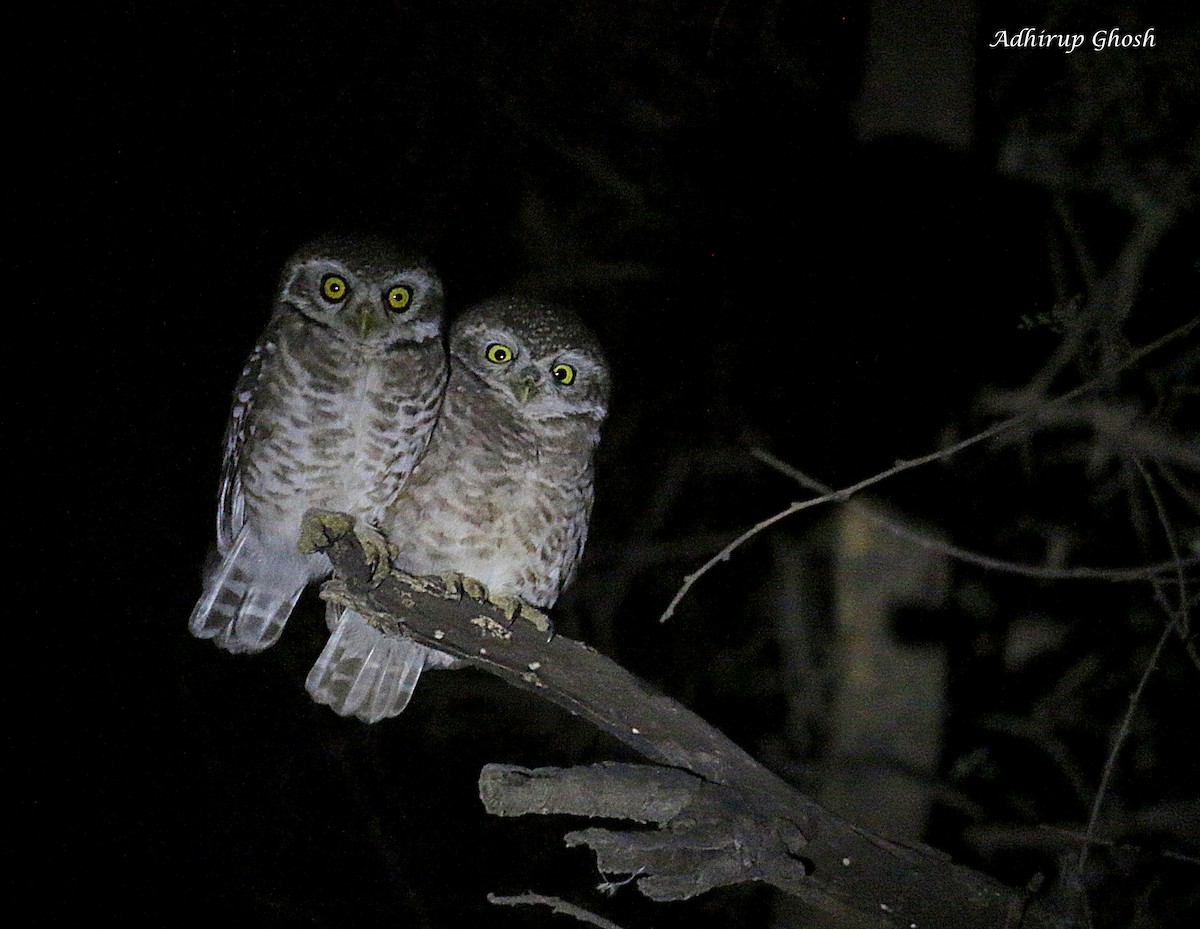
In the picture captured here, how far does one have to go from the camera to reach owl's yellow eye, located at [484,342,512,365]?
2.58 meters

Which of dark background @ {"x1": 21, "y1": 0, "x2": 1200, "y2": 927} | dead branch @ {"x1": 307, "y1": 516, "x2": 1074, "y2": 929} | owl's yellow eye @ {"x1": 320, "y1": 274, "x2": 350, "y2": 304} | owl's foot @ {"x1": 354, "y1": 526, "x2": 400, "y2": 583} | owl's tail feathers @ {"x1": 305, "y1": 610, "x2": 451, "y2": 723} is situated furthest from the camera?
dark background @ {"x1": 21, "y1": 0, "x2": 1200, "y2": 927}

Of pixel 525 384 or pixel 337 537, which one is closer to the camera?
pixel 337 537

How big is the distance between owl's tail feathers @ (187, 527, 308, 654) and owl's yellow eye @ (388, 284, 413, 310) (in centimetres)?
66

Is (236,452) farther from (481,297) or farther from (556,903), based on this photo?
(481,297)

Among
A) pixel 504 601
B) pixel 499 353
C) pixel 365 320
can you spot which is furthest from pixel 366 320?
pixel 504 601

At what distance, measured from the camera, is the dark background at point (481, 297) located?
4441 millimetres

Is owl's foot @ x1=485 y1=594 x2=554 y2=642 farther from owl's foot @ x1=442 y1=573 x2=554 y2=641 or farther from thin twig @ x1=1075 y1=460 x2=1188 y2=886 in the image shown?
thin twig @ x1=1075 y1=460 x2=1188 y2=886

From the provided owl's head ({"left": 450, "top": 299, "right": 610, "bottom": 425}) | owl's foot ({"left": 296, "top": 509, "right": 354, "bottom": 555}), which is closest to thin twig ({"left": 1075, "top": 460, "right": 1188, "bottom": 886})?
owl's head ({"left": 450, "top": 299, "right": 610, "bottom": 425})

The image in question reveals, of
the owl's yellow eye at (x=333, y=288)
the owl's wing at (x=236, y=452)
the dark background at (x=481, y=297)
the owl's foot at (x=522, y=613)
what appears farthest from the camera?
the dark background at (x=481, y=297)

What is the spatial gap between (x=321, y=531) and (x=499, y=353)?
0.71 m

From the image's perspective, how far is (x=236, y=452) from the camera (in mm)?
2641

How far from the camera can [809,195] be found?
5125 mm

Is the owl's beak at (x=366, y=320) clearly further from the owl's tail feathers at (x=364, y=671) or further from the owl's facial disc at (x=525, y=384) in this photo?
the owl's tail feathers at (x=364, y=671)

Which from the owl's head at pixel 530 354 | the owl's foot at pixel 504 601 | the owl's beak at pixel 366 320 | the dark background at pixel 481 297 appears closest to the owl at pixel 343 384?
the owl's beak at pixel 366 320
